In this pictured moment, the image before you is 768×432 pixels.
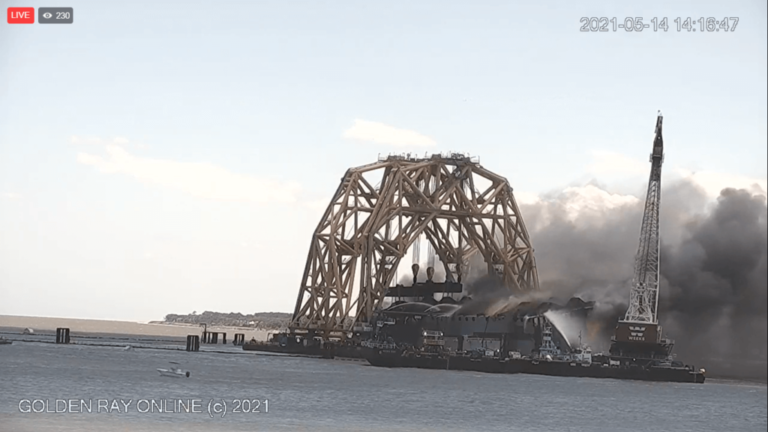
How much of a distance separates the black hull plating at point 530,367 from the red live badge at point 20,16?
71.6 meters

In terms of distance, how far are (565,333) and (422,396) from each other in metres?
37.8

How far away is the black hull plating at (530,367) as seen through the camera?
3942 inches

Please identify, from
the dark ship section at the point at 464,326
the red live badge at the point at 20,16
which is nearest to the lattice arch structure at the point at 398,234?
the dark ship section at the point at 464,326

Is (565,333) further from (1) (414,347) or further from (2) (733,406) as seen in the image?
(2) (733,406)

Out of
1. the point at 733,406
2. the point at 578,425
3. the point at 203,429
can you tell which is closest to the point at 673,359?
the point at 733,406

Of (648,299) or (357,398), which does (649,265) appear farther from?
(357,398)

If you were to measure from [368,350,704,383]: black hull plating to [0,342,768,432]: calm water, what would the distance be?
63.4 inches

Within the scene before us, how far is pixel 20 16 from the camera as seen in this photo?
38.6 meters

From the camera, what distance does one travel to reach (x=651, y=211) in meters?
101

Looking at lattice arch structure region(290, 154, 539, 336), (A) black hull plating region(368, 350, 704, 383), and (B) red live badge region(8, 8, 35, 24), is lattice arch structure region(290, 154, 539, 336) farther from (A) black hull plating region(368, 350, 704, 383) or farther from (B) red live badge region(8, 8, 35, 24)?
(B) red live badge region(8, 8, 35, 24)

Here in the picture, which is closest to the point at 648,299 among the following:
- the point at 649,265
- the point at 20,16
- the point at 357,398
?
the point at 649,265

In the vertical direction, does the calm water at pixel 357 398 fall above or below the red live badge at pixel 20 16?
below

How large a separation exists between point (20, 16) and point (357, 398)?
40889mm

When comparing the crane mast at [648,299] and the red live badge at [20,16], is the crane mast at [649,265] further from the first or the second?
the red live badge at [20,16]
